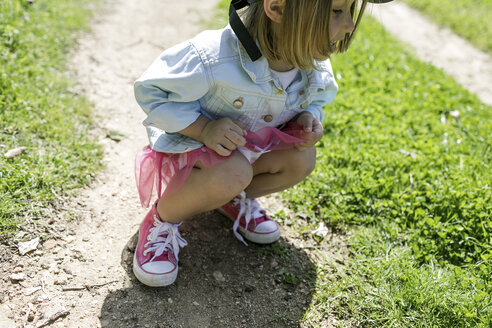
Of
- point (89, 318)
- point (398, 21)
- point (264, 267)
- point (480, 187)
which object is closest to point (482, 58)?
point (398, 21)

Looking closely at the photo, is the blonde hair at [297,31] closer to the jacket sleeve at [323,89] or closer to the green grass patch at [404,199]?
the jacket sleeve at [323,89]

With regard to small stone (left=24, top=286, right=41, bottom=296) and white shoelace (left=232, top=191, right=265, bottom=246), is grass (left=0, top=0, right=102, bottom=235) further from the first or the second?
white shoelace (left=232, top=191, right=265, bottom=246)

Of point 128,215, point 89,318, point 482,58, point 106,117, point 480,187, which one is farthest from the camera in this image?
point 482,58

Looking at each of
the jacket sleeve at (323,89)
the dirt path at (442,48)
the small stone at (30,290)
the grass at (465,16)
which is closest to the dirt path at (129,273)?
the small stone at (30,290)

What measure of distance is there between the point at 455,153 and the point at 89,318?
270 centimetres

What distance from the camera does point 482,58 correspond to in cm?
545

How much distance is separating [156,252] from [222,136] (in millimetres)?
672

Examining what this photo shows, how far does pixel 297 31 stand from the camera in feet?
6.52

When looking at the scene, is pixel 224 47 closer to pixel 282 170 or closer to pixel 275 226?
pixel 282 170

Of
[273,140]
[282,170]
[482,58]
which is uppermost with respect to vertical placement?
[273,140]

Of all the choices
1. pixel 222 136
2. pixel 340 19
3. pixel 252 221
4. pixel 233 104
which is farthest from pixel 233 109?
pixel 252 221

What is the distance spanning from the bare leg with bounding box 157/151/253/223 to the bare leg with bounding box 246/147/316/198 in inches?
9.4

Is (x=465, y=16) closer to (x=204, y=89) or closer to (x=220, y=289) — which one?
(x=204, y=89)

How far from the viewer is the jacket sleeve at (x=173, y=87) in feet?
6.66
